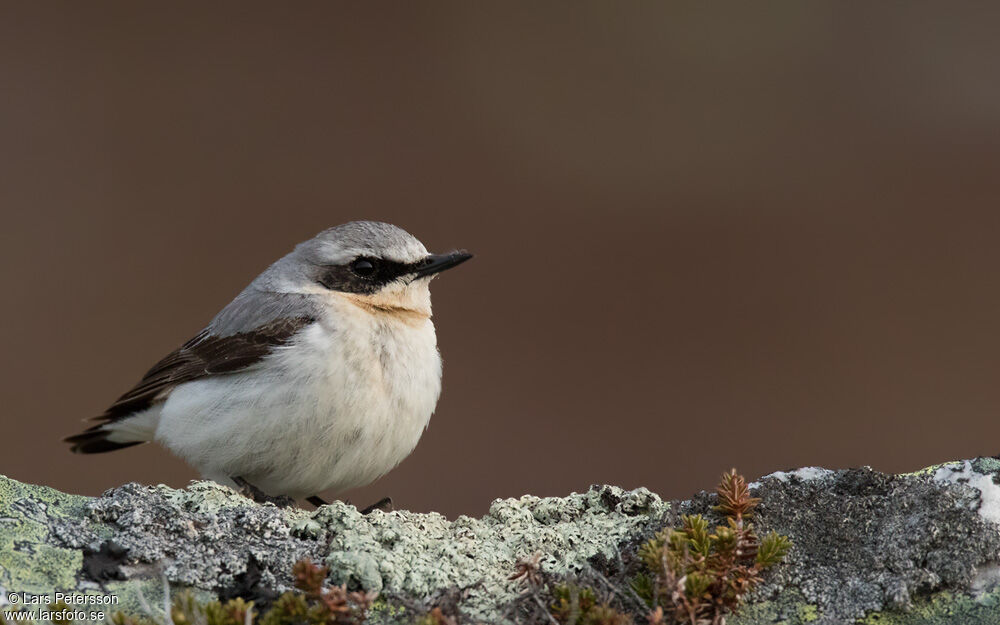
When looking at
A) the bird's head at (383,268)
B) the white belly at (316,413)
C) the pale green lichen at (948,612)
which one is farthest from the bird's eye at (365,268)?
the pale green lichen at (948,612)

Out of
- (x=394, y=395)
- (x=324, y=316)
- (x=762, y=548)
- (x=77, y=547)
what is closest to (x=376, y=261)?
(x=324, y=316)

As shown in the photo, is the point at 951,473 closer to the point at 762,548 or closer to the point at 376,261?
the point at 762,548

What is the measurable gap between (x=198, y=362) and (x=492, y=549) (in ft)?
7.51

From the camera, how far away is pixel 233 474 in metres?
4.32

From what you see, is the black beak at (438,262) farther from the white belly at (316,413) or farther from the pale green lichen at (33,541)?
the pale green lichen at (33,541)

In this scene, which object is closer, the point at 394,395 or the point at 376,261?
the point at 394,395

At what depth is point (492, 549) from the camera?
3.08m

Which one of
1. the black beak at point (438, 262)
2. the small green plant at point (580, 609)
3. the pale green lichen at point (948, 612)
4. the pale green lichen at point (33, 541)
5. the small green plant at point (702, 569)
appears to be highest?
the black beak at point (438, 262)

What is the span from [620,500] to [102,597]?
1723mm

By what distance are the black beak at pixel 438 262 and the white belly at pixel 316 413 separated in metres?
0.44

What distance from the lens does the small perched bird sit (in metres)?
4.18

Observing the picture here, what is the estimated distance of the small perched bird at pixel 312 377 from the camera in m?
4.18

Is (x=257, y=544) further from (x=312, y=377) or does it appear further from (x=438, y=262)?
(x=438, y=262)

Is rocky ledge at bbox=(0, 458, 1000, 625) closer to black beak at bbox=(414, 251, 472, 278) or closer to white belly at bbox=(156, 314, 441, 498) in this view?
white belly at bbox=(156, 314, 441, 498)
